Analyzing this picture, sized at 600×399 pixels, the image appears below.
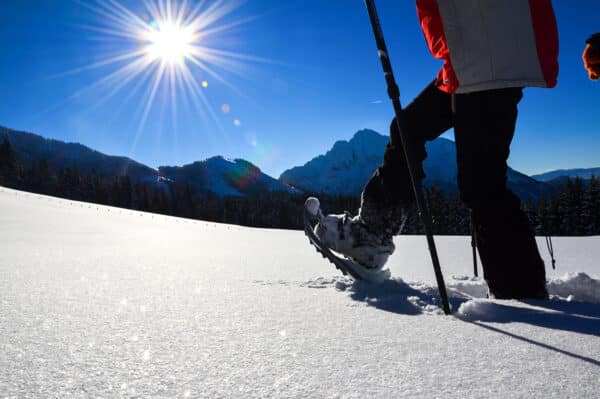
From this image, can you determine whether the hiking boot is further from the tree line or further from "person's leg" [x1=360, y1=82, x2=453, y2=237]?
the tree line

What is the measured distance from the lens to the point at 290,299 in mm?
1100

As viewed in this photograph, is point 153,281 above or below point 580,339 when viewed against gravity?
above

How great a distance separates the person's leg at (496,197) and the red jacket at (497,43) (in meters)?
0.11

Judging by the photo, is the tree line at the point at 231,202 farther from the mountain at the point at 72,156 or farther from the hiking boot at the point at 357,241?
the mountain at the point at 72,156

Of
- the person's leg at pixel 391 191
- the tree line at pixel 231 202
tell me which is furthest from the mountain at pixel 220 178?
the person's leg at pixel 391 191

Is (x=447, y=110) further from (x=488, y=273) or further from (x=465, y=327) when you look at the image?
(x=465, y=327)

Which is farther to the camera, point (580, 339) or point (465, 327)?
point (465, 327)

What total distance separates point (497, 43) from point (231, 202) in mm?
66719

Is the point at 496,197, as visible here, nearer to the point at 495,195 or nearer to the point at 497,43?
the point at 495,195

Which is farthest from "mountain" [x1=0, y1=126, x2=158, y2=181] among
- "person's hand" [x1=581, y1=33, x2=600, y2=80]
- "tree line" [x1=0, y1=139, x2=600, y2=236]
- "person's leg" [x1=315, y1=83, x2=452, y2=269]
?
"person's hand" [x1=581, y1=33, x2=600, y2=80]

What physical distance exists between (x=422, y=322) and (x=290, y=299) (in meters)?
0.42

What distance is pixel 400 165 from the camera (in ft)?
5.03

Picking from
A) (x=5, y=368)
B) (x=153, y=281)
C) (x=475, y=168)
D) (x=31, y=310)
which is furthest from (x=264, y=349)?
(x=475, y=168)

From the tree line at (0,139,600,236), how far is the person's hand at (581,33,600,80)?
39.4 m
